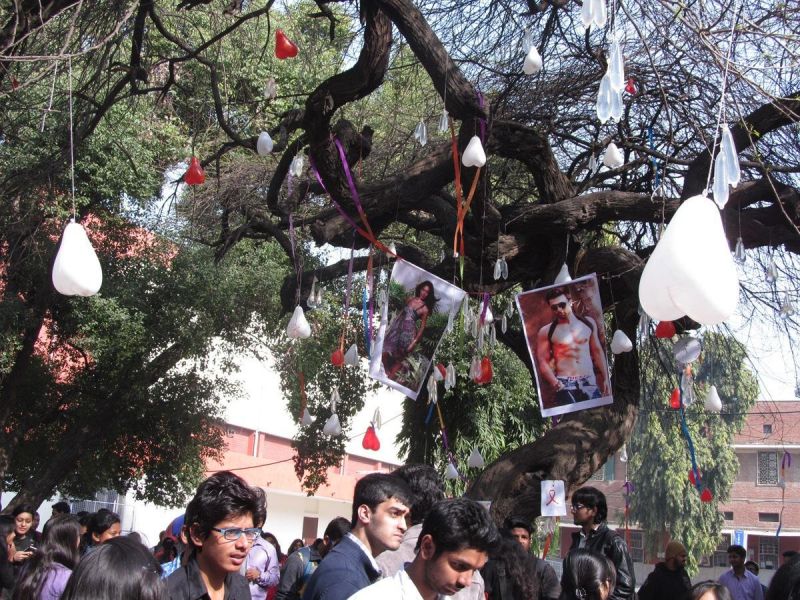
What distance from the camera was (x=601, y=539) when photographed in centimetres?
552

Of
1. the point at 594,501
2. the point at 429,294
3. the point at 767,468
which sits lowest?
the point at 594,501

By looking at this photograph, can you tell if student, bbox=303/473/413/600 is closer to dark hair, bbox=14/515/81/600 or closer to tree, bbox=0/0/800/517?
dark hair, bbox=14/515/81/600

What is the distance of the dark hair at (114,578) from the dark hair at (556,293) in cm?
539

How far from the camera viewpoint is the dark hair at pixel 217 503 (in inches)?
114

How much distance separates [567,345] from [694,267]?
4.61 meters

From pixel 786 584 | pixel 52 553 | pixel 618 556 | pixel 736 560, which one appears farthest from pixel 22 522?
pixel 736 560

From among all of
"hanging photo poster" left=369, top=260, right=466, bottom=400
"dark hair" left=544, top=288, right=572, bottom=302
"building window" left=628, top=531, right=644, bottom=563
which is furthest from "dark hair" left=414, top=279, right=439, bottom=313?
"building window" left=628, top=531, right=644, bottom=563

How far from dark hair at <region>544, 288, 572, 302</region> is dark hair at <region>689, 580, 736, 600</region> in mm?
4181

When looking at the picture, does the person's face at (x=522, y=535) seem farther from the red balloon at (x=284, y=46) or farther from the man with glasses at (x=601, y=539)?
the red balloon at (x=284, y=46)

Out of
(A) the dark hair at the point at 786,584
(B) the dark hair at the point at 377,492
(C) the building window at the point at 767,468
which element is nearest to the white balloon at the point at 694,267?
(A) the dark hair at the point at 786,584

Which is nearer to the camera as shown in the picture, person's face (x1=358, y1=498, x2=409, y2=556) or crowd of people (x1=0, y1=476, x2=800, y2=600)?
crowd of people (x1=0, y1=476, x2=800, y2=600)

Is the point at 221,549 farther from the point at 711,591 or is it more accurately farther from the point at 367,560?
the point at 711,591

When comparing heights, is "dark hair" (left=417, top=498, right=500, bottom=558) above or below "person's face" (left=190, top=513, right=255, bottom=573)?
above

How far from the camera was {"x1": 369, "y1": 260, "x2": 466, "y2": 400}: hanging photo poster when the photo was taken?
24.3ft
